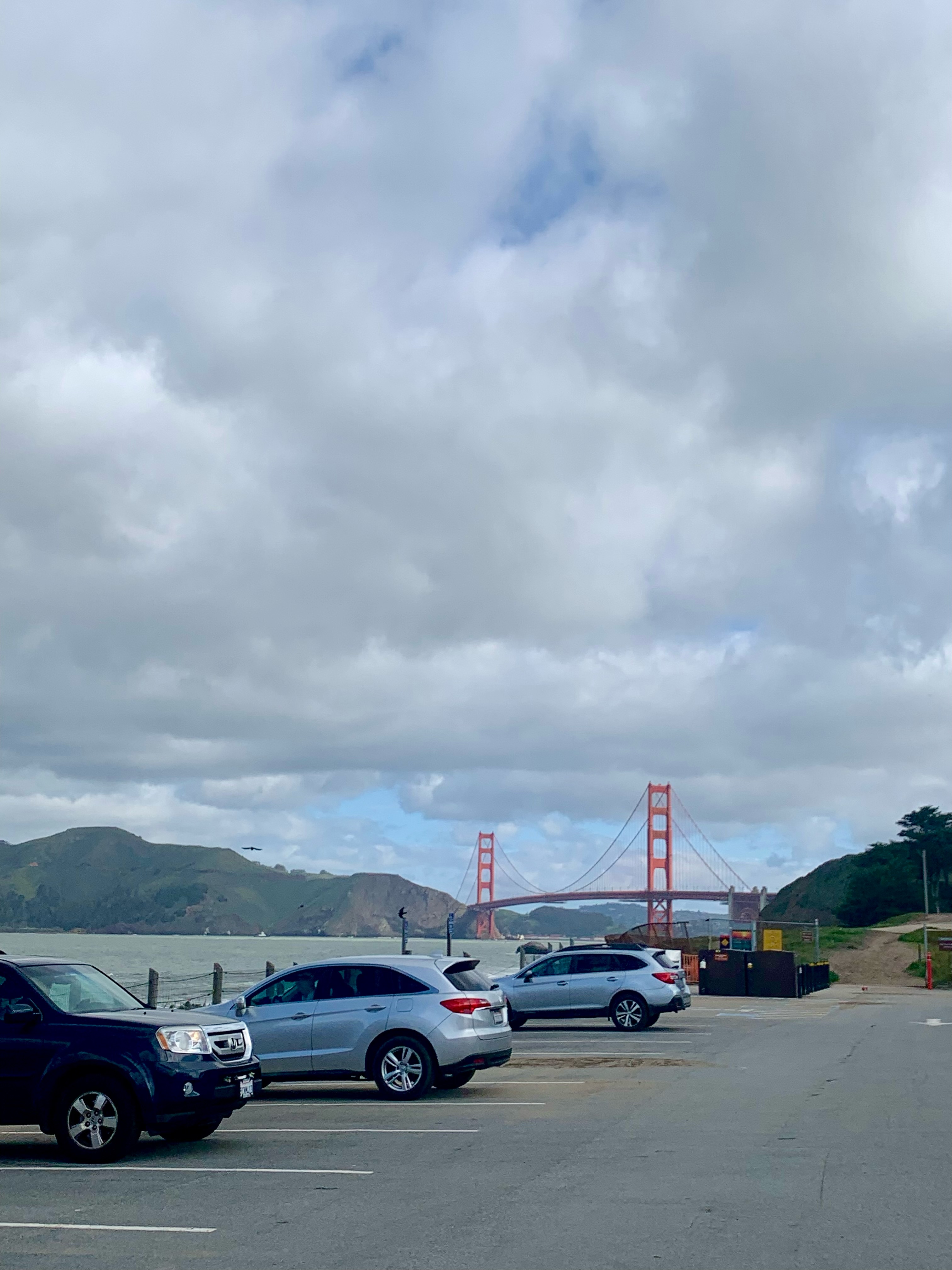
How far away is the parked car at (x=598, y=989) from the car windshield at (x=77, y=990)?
14459 mm

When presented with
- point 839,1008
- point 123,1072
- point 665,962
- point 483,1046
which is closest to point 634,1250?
point 123,1072

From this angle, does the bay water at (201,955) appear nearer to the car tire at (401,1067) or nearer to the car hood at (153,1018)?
the car hood at (153,1018)

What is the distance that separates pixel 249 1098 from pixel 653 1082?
6714 mm

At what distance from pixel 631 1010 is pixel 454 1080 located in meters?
10.6

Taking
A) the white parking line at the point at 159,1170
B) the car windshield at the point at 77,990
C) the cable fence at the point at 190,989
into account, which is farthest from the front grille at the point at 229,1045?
the cable fence at the point at 190,989

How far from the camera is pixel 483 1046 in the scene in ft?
49.9

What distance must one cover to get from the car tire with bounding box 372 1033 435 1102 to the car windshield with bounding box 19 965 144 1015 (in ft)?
10.9

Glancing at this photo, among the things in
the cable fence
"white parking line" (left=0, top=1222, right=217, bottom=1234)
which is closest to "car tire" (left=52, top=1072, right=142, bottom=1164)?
"white parking line" (left=0, top=1222, right=217, bottom=1234)

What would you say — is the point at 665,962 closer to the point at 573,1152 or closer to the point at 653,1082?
the point at 653,1082

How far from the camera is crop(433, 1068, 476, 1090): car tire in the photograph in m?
15.3

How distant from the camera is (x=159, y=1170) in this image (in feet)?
35.7

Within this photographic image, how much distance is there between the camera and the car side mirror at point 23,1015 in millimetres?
11555

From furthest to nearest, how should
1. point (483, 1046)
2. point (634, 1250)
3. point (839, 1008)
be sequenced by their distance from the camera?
point (839, 1008), point (483, 1046), point (634, 1250)

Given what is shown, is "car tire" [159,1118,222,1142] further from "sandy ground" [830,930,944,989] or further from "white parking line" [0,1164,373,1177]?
"sandy ground" [830,930,944,989]
